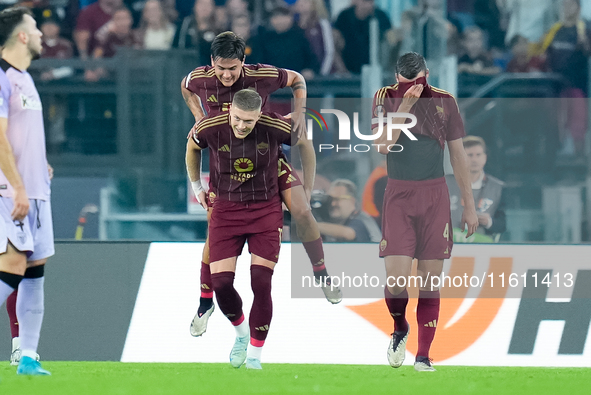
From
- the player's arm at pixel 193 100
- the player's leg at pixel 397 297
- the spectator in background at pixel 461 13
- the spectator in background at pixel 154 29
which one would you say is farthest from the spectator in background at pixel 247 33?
the player's leg at pixel 397 297

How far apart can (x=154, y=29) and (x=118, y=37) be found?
374 millimetres

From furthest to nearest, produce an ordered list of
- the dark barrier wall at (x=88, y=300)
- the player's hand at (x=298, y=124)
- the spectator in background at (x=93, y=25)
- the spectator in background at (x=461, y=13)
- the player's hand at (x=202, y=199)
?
1. the spectator in background at (x=461, y=13)
2. the spectator in background at (x=93, y=25)
3. the dark barrier wall at (x=88, y=300)
4. the player's hand at (x=202, y=199)
5. the player's hand at (x=298, y=124)

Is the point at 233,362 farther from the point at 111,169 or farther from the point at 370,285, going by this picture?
the point at 111,169

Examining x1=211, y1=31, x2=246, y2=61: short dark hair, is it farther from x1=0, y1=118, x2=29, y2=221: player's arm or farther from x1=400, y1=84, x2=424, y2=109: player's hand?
x1=0, y1=118, x2=29, y2=221: player's arm

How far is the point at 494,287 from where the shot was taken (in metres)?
7.23

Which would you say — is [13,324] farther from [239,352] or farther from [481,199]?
[481,199]

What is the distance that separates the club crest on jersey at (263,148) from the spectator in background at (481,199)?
1984 mm

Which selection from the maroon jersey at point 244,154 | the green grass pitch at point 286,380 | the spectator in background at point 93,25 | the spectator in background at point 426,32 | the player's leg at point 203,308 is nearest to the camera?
the green grass pitch at point 286,380

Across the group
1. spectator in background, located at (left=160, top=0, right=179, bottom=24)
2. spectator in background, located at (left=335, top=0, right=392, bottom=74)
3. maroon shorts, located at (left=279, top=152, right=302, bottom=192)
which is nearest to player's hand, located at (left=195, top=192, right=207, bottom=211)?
maroon shorts, located at (left=279, top=152, right=302, bottom=192)

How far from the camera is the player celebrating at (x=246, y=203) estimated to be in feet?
19.5

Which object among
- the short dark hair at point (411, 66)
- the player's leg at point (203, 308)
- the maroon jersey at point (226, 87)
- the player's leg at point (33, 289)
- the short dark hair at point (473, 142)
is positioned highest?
the short dark hair at point (411, 66)

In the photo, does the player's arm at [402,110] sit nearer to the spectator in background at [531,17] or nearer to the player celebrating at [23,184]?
the player celebrating at [23,184]

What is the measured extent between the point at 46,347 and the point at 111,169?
182 centimetres

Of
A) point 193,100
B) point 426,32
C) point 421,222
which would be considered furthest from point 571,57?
point 193,100
